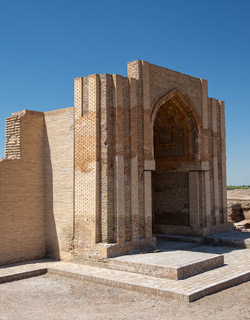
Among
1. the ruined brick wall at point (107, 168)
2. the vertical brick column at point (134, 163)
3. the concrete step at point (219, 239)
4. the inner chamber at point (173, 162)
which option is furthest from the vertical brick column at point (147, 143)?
the concrete step at point (219, 239)

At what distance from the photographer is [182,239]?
41.8ft

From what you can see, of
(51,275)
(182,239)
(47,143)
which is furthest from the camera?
(182,239)

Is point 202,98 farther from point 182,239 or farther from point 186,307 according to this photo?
point 186,307

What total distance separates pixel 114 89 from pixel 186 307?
5797 mm

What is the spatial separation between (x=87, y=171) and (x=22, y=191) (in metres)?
1.99

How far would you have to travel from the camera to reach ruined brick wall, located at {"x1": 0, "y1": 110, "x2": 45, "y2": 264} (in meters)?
10.2

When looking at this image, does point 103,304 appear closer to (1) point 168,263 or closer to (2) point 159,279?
(2) point 159,279

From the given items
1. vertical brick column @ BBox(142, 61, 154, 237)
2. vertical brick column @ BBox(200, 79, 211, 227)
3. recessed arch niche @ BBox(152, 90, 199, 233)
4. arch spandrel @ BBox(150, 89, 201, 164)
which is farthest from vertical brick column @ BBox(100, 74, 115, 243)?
vertical brick column @ BBox(200, 79, 211, 227)

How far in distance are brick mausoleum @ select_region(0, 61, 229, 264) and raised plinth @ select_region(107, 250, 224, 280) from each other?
0.58 m

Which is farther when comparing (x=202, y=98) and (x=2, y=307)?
(x=202, y=98)

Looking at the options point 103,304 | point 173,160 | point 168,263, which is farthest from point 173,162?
point 103,304

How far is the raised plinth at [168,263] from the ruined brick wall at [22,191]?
8.65 feet

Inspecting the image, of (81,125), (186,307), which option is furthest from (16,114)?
(186,307)

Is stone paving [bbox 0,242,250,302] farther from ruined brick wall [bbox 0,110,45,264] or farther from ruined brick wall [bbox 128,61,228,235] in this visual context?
ruined brick wall [bbox 128,61,228,235]
